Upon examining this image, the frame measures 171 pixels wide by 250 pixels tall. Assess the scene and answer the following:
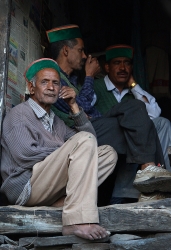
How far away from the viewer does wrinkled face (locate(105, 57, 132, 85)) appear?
579 centimetres

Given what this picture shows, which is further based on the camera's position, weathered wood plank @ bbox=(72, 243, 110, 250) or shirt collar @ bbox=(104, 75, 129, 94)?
shirt collar @ bbox=(104, 75, 129, 94)

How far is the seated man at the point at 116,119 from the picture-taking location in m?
4.73

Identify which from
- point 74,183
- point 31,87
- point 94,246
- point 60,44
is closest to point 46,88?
point 31,87

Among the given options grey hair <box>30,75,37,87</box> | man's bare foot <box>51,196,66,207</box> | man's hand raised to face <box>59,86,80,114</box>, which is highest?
grey hair <box>30,75,37,87</box>

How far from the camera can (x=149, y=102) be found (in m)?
5.71

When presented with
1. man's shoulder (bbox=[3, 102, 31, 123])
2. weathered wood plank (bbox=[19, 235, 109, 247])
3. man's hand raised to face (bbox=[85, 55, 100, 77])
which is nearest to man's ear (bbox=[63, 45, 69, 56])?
man's hand raised to face (bbox=[85, 55, 100, 77])

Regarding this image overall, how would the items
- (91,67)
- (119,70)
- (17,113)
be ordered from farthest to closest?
(119,70), (91,67), (17,113)

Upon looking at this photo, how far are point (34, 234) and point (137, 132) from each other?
1072 mm

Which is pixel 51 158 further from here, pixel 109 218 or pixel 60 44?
pixel 60 44

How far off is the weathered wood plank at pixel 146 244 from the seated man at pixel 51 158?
0.12 meters

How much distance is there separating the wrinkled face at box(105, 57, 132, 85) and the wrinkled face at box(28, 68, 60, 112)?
98 centimetres

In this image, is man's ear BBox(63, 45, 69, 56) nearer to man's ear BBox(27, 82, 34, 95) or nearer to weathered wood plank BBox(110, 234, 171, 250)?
man's ear BBox(27, 82, 34, 95)

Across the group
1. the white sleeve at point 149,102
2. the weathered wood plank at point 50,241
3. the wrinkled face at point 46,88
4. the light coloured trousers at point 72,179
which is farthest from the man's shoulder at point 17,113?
the white sleeve at point 149,102

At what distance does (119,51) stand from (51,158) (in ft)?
6.02
